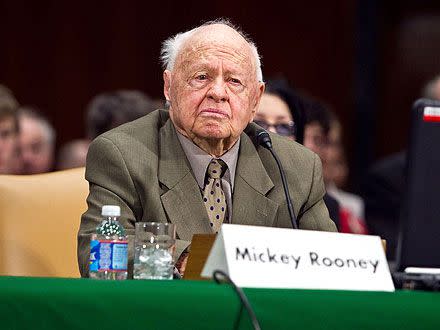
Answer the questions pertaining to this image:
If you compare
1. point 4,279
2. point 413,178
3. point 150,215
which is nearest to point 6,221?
point 150,215

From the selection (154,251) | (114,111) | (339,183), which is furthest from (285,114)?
(339,183)

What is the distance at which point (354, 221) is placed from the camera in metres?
4.94

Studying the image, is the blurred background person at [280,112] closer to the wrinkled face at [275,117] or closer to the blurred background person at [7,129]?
the wrinkled face at [275,117]

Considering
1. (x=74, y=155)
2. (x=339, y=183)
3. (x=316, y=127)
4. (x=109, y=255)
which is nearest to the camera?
(x=109, y=255)

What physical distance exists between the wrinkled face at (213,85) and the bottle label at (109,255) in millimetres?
637

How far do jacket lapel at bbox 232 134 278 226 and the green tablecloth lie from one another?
852mm

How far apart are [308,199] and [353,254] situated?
31.8 inches

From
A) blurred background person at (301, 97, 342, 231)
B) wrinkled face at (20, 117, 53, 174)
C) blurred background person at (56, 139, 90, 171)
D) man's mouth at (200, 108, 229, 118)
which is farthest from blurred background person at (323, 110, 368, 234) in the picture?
man's mouth at (200, 108, 229, 118)

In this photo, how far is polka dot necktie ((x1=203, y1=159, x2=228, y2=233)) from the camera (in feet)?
8.82

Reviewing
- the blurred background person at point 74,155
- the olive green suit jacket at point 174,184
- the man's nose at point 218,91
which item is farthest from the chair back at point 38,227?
the blurred background person at point 74,155

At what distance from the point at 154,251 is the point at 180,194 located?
0.48 m

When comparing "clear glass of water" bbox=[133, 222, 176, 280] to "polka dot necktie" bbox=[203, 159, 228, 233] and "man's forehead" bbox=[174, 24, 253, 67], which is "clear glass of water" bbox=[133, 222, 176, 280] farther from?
"man's forehead" bbox=[174, 24, 253, 67]

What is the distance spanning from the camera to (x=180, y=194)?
8.63ft

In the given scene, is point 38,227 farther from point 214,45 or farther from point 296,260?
point 296,260
